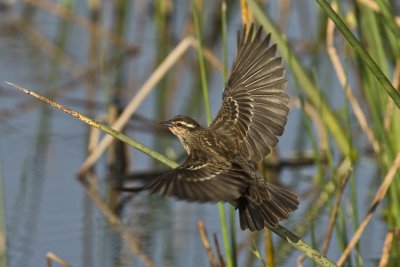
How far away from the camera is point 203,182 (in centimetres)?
277

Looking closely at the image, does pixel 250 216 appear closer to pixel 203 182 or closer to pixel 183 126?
pixel 203 182

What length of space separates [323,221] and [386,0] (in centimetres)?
183

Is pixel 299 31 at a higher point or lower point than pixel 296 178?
higher

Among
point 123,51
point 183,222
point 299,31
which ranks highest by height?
point 123,51

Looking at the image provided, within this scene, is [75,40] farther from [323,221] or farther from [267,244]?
[267,244]

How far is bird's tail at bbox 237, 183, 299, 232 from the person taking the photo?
2850mm

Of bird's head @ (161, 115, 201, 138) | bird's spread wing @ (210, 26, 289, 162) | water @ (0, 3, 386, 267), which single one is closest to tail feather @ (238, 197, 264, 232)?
bird's spread wing @ (210, 26, 289, 162)

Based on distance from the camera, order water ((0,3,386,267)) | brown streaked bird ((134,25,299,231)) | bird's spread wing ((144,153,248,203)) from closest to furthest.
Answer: bird's spread wing ((144,153,248,203))
brown streaked bird ((134,25,299,231))
water ((0,3,386,267))

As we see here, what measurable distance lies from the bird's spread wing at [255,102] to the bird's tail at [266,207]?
0.90 ft

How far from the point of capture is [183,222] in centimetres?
483

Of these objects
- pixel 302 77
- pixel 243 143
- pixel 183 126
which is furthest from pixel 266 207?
pixel 302 77

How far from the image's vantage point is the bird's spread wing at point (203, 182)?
103 inches

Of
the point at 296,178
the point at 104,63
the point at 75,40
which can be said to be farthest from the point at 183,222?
the point at 75,40

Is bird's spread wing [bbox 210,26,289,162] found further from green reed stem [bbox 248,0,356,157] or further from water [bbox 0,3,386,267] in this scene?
water [bbox 0,3,386,267]
